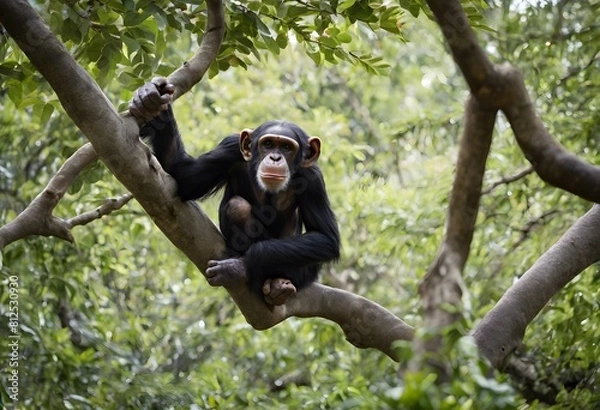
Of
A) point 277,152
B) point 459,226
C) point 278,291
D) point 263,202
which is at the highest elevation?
point 277,152

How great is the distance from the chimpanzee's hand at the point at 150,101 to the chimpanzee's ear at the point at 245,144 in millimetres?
1168

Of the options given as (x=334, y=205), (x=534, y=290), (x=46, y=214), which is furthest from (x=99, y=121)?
(x=334, y=205)

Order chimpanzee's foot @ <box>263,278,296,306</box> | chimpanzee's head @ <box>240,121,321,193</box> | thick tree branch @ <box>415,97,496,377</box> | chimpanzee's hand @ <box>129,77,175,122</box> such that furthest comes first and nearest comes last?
chimpanzee's head @ <box>240,121,321,193</box> → chimpanzee's foot @ <box>263,278,296,306</box> → chimpanzee's hand @ <box>129,77,175,122</box> → thick tree branch @ <box>415,97,496,377</box>

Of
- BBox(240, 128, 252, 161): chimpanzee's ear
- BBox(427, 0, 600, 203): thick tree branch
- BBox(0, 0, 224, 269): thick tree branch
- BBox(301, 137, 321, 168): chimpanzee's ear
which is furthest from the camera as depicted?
BBox(301, 137, 321, 168): chimpanzee's ear

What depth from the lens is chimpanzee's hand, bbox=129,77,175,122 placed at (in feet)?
10.9

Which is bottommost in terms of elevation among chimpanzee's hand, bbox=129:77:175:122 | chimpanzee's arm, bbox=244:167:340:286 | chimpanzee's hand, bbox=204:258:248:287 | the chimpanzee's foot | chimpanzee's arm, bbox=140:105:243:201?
the chimpanzee's foot

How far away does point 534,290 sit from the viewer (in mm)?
3557

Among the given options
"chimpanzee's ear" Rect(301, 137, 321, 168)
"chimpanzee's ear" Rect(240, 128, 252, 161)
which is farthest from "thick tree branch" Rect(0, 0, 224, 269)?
"chimpanzee's ear" Rect(301, 137, 321, 168)

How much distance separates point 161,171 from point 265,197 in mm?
1343

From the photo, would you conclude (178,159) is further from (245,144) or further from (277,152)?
(277,152)

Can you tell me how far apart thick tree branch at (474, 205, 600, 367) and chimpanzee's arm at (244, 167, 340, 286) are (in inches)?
38.9

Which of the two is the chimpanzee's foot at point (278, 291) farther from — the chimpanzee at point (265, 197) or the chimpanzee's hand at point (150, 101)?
the chimpanzee's hand at point (150, 101)

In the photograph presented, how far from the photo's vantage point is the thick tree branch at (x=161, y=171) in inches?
116

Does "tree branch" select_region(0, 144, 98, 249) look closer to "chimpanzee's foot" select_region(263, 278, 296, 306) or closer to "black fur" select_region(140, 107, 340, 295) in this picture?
"black fur" select_region(140, 107, 340, 295)
